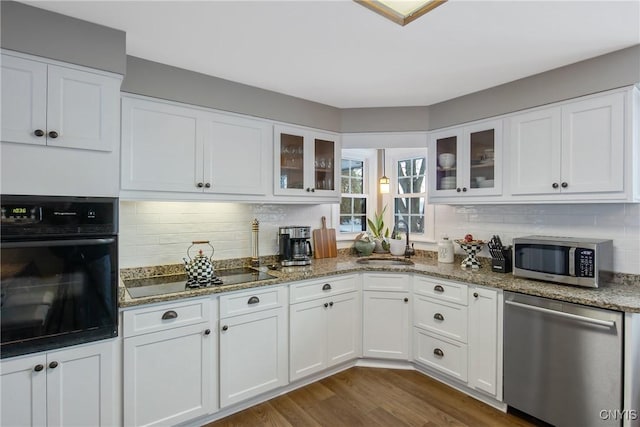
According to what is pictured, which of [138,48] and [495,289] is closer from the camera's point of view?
[138,48]

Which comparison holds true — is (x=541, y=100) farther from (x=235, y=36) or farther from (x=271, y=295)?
(x=271, y=295)

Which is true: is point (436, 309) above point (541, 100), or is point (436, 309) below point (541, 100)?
below

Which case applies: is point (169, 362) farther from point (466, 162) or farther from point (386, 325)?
point (466, 162)

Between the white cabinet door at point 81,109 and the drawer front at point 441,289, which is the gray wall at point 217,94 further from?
the drawer front at point 441,289

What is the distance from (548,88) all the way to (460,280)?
1.51 metres

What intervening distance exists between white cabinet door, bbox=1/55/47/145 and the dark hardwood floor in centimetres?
202

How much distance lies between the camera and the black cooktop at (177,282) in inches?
85.8

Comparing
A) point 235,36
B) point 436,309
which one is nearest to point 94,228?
point 235,36

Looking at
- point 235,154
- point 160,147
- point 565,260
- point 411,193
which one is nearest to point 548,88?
point 565,260

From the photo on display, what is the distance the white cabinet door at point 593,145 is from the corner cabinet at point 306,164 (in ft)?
6.00

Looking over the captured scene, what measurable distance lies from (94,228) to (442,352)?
2.60 metres

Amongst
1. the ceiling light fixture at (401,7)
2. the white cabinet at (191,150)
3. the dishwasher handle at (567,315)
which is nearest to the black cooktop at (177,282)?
the white cabinet at (191,150)

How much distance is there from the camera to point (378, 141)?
11.1 ft

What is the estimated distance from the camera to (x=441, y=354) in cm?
280
